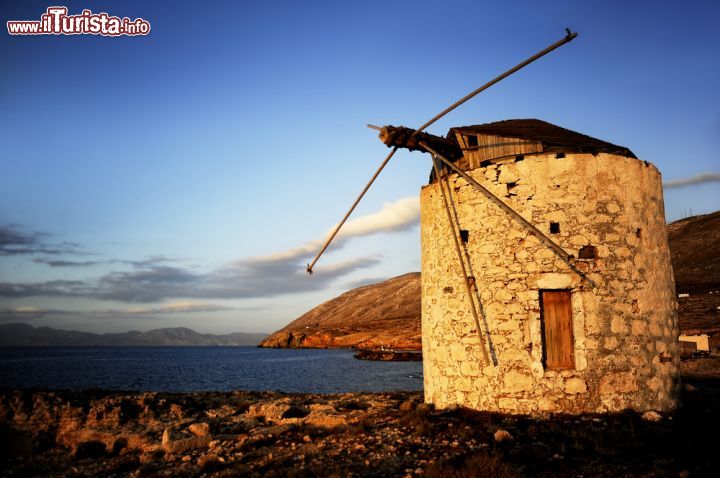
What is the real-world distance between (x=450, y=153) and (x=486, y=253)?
3.10 m

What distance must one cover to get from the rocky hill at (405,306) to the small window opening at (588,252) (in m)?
26.6

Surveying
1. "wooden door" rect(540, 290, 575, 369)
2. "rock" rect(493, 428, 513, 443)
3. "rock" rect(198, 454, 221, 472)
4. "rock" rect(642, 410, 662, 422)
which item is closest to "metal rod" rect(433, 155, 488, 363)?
"wooden door" rect(540, 290, 575, 369)

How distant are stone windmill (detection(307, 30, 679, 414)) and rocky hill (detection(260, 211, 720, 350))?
1008 inches

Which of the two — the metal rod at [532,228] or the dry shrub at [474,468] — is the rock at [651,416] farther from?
the dry shrub at [474,468]

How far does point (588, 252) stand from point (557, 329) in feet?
5.86

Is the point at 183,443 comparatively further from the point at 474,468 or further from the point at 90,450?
the point at 474,468

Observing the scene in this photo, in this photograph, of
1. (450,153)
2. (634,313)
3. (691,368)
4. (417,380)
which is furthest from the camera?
(417,380)

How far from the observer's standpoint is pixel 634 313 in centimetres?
991

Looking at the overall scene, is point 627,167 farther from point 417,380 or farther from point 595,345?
point 417,380

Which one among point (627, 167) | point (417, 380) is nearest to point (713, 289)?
point (417, 380)

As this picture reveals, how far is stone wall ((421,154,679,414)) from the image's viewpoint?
9586 mm

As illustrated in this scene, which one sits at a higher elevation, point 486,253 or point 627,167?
point 627,167

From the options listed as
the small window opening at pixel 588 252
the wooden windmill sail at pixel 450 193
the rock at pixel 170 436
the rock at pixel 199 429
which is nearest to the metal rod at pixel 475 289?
the wooden windmill sail at pixel 450 193

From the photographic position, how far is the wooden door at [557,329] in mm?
9781
